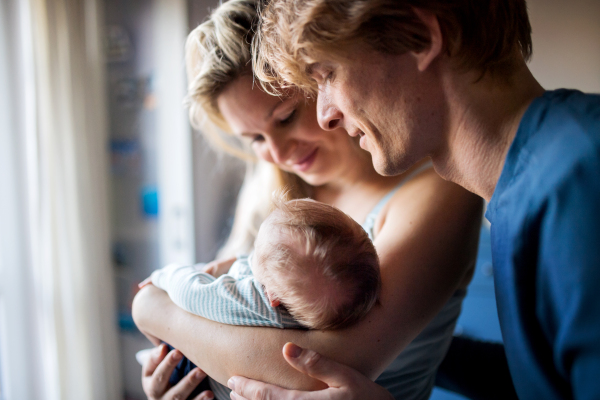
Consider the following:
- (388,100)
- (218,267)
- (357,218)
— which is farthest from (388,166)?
(218,267)

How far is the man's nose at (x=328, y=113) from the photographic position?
0.87 meters

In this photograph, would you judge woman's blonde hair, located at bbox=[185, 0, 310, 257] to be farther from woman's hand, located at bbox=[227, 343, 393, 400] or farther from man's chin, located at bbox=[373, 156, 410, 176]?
woman's hand, located at bbox=[227, 343, 393, 400]

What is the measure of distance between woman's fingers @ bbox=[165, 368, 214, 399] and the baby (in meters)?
0.17

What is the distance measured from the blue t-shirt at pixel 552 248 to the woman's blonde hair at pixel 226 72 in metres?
0.74

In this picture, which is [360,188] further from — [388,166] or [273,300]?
[273,300]

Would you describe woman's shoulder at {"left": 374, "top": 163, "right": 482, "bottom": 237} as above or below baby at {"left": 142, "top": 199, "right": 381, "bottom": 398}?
above

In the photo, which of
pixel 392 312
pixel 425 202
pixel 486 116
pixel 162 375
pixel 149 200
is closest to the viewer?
pixel 486 116

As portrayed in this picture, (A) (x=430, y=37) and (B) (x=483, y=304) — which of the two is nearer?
(A) (x=430, y=37)

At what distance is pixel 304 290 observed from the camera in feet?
2.85

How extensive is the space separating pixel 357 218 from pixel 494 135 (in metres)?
0.55

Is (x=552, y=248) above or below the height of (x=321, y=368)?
above

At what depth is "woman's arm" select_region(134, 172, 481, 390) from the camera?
0.82m

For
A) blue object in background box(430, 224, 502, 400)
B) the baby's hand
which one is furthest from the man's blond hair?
blue object in background box(430, 224, 502, 400)

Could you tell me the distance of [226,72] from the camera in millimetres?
1143
